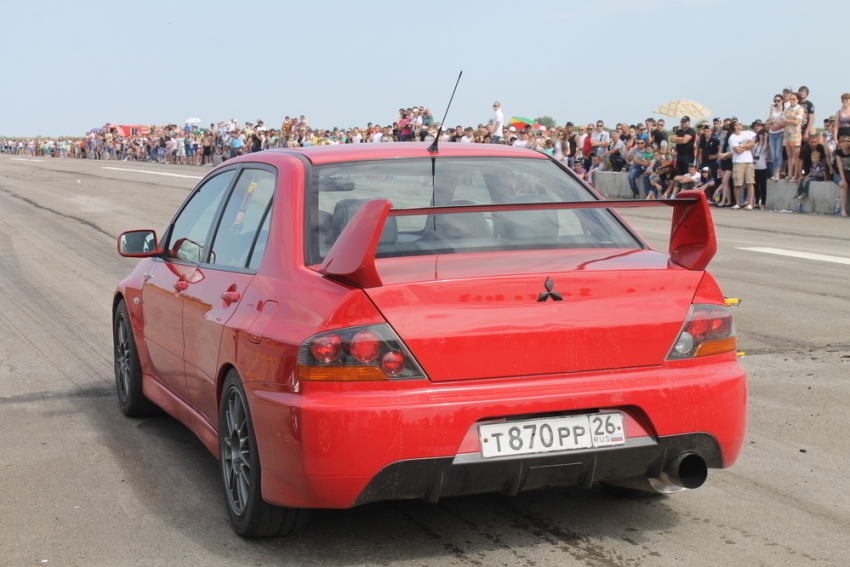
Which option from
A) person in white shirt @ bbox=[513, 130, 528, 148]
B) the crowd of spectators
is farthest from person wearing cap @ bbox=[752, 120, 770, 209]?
person in white shirt @ bbox=[513, 130, 528, 148]

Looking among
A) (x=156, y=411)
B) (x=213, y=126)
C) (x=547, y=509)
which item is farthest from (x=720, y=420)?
(x=213, y=126)

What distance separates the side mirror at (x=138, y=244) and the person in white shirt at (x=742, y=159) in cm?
1682

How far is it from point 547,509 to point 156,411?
2.68 meters

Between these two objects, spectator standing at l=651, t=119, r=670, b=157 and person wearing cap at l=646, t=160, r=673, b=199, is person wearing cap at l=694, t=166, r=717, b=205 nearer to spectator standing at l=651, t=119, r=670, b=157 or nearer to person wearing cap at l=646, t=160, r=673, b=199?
person wearing cap at l=646, t=160, r=673, b=199

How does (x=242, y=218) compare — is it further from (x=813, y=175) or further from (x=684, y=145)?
(x=684, y=145)

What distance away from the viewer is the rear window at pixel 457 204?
399cm

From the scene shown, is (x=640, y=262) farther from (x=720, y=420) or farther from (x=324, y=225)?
(x=324, y=225)

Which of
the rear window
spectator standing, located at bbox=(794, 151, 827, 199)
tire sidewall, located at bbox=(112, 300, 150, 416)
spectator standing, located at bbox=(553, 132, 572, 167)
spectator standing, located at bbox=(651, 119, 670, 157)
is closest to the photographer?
the rear window

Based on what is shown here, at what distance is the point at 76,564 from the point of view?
3.78 meters

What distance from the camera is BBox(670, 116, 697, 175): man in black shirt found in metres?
21.9

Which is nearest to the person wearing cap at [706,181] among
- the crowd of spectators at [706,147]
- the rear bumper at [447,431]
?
A: the crowd of spectators at [706,147]

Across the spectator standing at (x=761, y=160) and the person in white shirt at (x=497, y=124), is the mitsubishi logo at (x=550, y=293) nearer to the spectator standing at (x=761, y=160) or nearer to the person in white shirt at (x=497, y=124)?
the spectator standing at (x=761, y=160)

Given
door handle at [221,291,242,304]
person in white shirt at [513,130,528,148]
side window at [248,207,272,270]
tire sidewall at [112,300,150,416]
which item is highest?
person in white shirt at [513,130,528,148]

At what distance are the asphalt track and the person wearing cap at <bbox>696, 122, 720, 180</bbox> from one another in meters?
13.2
